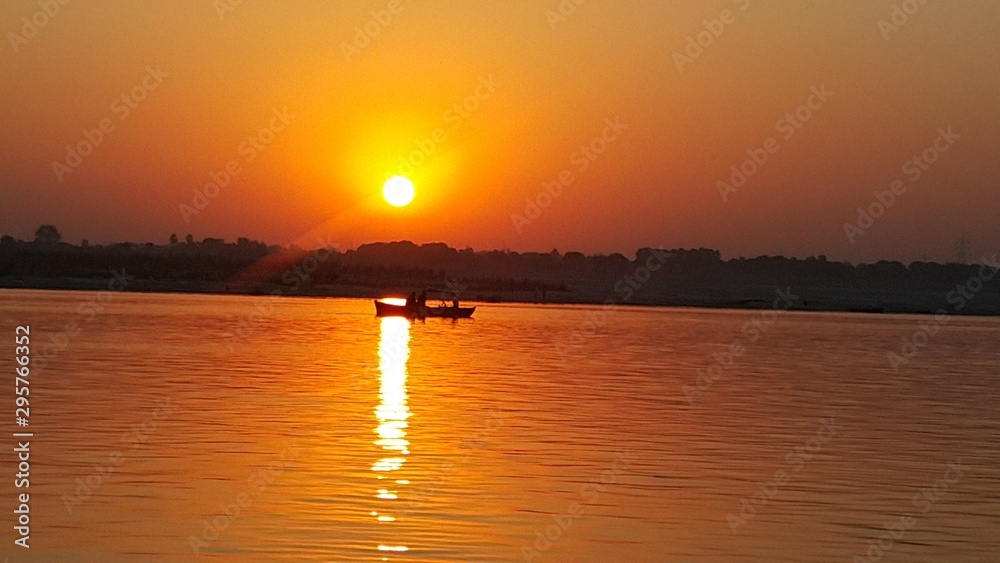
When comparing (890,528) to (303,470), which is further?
(303,470)

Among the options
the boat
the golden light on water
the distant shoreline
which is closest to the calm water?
the golden light on water

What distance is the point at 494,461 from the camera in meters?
16.6

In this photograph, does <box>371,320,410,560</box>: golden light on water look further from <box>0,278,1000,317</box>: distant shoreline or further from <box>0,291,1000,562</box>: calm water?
<box>0,278,1000,317</box>: distant shoreline

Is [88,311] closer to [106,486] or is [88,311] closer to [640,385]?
[640,385]

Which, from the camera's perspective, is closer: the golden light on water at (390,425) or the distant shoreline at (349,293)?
the golden light on water at (390,425)

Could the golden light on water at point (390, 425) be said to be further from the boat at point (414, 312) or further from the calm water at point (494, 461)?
the boat at point (414, 312)

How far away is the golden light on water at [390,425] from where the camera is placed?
1368cm

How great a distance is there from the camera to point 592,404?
939 inches

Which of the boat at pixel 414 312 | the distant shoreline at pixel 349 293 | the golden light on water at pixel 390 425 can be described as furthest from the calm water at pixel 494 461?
the distant shoreline at pixel 349 293

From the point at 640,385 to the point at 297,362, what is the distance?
904cm

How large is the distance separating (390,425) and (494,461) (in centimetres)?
372

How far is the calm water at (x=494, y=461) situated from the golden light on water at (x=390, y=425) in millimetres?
62

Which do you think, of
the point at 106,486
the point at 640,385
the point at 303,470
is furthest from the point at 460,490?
the point at 640,385

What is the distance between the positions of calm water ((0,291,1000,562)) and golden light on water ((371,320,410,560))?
62mm
